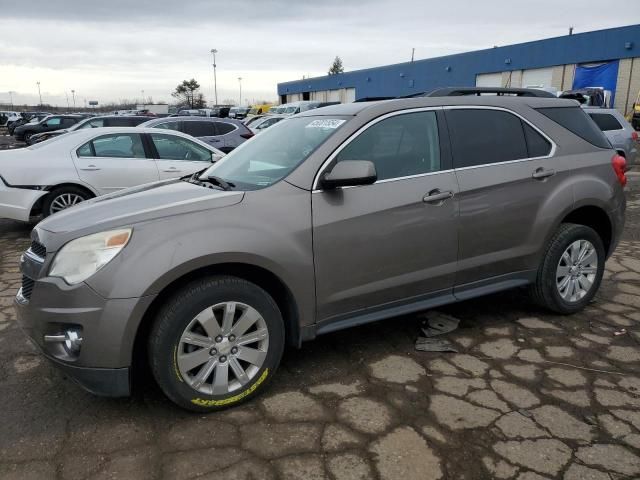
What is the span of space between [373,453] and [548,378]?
1417 millimetres

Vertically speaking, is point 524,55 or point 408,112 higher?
point 524,55

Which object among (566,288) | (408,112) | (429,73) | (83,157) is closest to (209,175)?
(408,112)

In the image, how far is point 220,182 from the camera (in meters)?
3.35

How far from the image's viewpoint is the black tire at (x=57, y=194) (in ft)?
22.9

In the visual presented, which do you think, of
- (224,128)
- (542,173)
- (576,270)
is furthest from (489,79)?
(542,173)

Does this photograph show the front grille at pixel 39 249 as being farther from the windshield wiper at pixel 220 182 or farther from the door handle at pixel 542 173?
the door handle at pixel 542 173

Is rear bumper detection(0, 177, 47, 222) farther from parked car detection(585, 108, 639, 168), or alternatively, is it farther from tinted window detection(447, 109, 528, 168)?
parked car detection(585, 108, 639, 168)

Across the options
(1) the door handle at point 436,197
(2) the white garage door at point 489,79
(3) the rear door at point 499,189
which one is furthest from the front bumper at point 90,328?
(2) the white garage door at point 489,79

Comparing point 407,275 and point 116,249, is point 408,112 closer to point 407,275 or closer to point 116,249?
point 407,275

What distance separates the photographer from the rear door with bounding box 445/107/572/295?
361 centimetres

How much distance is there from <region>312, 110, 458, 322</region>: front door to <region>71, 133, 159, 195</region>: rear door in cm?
509

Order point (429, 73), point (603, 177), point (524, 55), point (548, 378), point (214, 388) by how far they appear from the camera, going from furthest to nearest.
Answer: point (429, 73)
point (524, 55)
point (603, 177)
point (548, 378)
point (214, 388)

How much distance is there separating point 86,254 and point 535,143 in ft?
10.7

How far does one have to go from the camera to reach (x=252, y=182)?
331 cm
